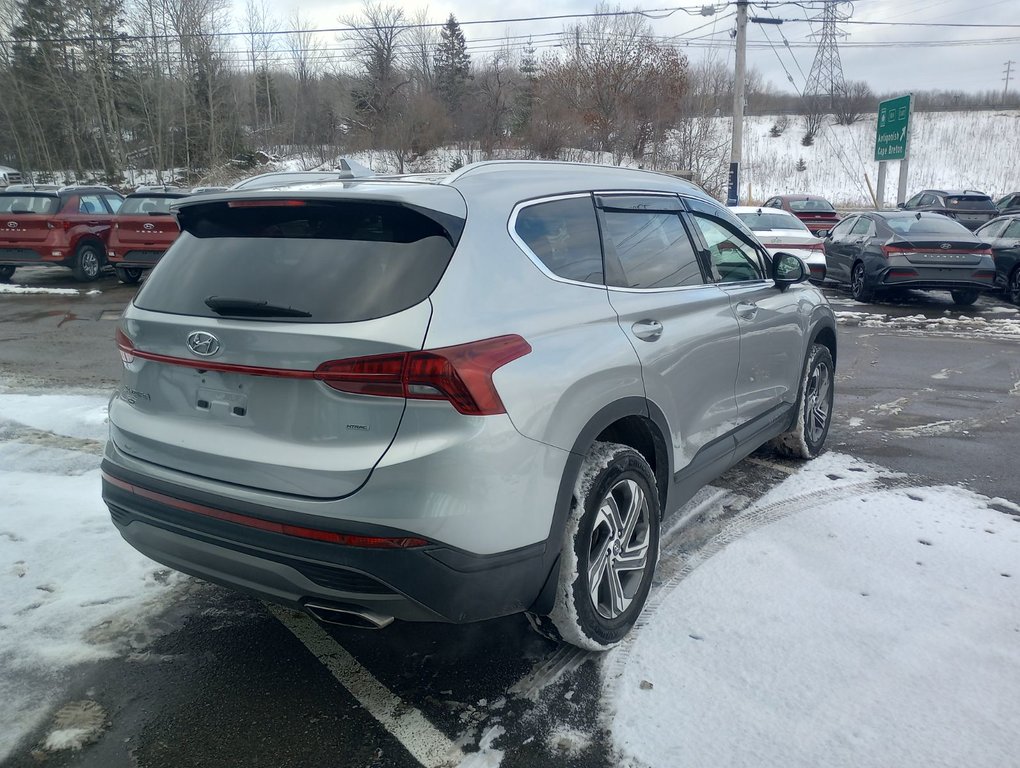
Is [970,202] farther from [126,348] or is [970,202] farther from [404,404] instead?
[126,348]

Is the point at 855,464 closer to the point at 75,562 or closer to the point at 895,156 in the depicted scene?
the point at 75,562

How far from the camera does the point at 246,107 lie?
163ft

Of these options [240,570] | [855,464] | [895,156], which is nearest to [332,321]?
[240,570]

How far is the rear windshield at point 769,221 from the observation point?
50.5ft

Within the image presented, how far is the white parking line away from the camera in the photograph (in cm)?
255

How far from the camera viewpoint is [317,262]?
8.51 ft

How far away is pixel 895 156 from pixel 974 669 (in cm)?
2854

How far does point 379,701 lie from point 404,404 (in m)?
1.18

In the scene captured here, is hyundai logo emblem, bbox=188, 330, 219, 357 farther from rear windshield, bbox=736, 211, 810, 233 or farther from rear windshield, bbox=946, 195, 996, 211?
rear windshield, bbox=946, 195, 996, 211

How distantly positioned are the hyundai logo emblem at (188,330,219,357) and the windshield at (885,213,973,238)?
42.5ft

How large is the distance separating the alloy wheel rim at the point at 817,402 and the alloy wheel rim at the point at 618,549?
2.47 m

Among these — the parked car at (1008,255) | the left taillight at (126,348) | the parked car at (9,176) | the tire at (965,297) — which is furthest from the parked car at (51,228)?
the parked car at (9,176)

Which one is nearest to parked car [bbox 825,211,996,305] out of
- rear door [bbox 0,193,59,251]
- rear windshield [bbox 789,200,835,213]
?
rear windshield [bbox 789,200,835,213]

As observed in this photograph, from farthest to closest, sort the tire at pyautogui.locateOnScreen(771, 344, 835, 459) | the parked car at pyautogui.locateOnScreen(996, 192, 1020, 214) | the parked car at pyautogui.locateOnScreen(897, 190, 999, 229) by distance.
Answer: the parked car at pyautogui.locateOnScreen(996, 192, 1020, 214)
the parked car at pyautogui.locateOnScreen(897, 190, 999, 229)
the tire at pyautogui.locateOnScreen(771, 344, 835, 459)
